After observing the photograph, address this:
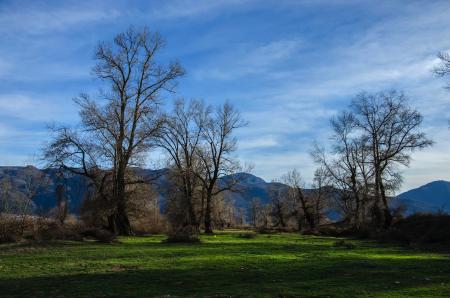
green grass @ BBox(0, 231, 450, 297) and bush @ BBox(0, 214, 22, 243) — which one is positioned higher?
bush @ BBox(0, 214, 22, 243)

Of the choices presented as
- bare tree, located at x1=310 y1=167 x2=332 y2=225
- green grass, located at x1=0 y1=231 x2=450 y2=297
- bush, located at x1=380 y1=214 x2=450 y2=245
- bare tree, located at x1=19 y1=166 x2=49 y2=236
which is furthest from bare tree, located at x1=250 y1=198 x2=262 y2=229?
green grass, located at x1=0 y1=231 x2=450 y2=297

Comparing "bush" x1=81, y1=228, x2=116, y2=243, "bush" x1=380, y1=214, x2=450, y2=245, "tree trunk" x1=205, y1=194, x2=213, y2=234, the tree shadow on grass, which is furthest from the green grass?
"tree trunk" x1=205, y1=194, x2=213, y2=234

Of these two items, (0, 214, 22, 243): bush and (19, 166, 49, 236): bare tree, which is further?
(19, 166, 49, 236): bare tree

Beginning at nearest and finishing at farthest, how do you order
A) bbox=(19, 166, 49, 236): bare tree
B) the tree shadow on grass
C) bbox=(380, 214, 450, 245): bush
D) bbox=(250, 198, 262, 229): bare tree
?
1. the tree shadow on grass
2. bbox=(19, 166, 49, 236): bare tree
3. bbox=(380, 214, 450, 245): bush
4. bbox=(250, 198, 262, 229): bare tree

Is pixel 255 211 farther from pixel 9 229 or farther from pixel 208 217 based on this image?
pixel 9 229

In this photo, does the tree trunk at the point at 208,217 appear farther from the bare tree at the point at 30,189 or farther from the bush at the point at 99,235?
the bush at the point at 99,235

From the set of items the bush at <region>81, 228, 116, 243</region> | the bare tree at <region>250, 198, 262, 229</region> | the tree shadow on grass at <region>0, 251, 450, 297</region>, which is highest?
the bare tree at <region>250, 198, 262, 229</region>

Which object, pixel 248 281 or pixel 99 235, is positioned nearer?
pixel 248 281

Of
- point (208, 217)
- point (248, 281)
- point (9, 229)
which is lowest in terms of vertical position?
point (248, 281)

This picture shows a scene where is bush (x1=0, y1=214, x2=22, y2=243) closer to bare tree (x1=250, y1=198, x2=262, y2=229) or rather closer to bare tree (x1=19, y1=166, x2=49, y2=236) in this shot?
bare tree (x1=19, y1=166, x2=49, y2=236)

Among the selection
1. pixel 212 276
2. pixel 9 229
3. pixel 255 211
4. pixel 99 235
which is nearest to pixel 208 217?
pixel 99 235

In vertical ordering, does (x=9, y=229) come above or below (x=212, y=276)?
above

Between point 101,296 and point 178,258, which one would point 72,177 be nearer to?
point 178,258

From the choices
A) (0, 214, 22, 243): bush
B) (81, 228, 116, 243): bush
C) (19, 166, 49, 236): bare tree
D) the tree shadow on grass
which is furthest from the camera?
(19, 166, 49, 236): bare tree
